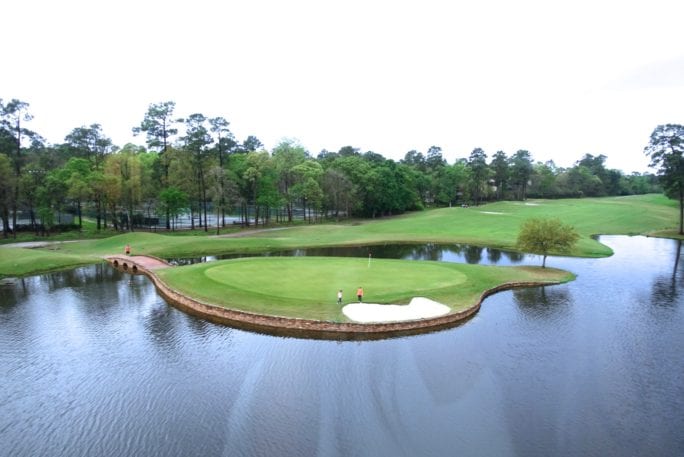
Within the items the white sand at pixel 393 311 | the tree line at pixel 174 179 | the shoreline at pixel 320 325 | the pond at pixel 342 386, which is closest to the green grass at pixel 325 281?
the shoreline at pixel 320 325

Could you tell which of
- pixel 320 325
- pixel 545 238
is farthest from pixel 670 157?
pixel 320 325

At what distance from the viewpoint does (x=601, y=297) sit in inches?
1391

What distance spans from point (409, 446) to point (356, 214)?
95.3 meters

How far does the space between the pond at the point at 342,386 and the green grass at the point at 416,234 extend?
2515 centimetres

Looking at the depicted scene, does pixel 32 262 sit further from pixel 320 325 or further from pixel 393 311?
Answer: pixel 393 311

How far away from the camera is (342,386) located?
1994 centimetres

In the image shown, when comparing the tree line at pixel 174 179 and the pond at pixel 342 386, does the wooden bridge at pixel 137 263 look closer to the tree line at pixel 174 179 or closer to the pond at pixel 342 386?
the pond at pixel 342 386

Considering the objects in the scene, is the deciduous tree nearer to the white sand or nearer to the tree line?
the tree line

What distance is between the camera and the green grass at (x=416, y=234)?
5659 cm

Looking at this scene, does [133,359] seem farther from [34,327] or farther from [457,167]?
[457,167]

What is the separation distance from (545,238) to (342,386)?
34.5 m

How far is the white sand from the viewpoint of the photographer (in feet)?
91.5

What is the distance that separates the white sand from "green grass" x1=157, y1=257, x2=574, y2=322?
83cm

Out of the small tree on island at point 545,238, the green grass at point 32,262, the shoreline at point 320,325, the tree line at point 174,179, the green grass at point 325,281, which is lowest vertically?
the shoreline at point 320,325
